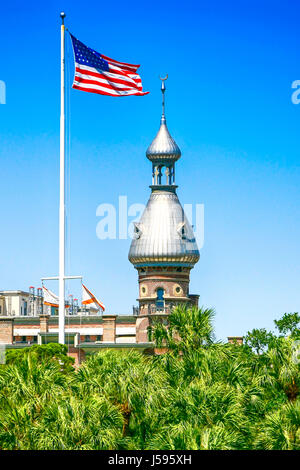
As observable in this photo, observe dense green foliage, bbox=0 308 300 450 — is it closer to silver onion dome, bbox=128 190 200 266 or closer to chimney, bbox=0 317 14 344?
silver onion dome, bbox=128 190 200 266

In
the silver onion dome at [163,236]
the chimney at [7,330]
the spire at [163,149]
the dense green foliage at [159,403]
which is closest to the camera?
the dense green foliage at [159,403]

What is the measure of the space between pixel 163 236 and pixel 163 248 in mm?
1257

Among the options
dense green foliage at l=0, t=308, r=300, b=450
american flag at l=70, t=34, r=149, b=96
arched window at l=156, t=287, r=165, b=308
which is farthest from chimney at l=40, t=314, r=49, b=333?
dense green foliage at l=0, t=308, r=300, b=450

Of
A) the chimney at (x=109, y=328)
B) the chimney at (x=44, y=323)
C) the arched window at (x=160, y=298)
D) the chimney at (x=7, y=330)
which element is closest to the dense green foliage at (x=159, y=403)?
the chimney at (x=109, y=328)

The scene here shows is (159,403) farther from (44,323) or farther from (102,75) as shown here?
(44,323)

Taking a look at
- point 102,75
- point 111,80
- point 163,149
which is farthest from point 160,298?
point 102,75

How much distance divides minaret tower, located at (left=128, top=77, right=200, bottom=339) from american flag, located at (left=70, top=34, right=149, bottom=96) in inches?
1548

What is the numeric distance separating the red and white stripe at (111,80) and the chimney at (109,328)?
1589 inches

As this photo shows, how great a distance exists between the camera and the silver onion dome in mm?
98562

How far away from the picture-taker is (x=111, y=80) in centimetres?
6006

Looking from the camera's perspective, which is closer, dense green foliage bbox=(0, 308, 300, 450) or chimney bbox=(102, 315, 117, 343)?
dense green foliage bbox=(0, 308, 300, 450)

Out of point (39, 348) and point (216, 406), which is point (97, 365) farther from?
point (39, 348)

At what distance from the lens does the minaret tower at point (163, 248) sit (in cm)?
9850

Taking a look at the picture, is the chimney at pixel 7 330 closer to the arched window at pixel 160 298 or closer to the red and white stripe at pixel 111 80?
the arched window at pixel 160 298
